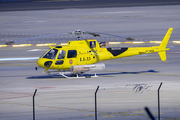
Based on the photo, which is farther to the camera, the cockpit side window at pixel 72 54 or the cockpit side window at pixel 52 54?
the cockpit side window at pixel 72 54

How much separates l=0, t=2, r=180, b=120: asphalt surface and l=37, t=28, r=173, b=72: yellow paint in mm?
1195

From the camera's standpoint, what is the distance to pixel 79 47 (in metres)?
24.1

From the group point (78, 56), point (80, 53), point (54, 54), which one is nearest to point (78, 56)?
point (78, 56)

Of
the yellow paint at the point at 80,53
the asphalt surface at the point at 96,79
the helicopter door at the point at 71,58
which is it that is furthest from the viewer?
the helicopter door at the point at 71,58

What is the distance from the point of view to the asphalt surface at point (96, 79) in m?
14.7

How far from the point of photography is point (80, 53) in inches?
941

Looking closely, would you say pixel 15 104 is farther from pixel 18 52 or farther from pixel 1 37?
pixel 1 37

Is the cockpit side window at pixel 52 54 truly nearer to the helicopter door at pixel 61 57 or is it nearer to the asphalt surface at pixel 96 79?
the helicopter door at pixel 61 57

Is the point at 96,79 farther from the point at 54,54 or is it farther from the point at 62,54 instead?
the point at 54,54

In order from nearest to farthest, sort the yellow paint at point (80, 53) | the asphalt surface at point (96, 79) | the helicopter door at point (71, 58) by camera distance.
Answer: the asphalt surface at point (96, 79), the yellow paint at point (80, 53), the helicopter door at point (71, 58)

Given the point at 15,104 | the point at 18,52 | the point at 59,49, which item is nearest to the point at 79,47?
the point at 59,49

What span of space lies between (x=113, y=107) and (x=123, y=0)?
76.1m

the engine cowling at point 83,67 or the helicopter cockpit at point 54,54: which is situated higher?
the helicopter cockpit at point 54,54

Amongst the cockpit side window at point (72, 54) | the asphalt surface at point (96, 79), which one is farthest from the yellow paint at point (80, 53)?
Result: the asphalt surface at point (96, 79)
